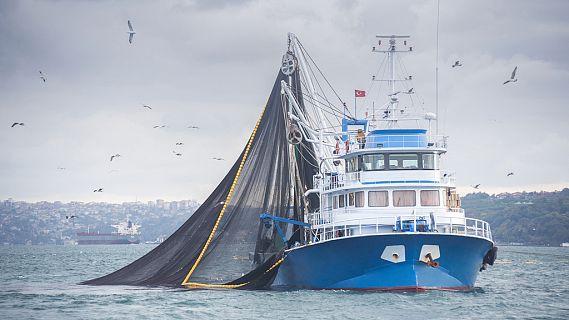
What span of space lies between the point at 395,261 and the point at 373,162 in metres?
5.55

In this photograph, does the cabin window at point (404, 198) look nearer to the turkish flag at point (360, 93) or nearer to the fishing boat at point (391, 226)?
the fishing boat at point (391, 226)

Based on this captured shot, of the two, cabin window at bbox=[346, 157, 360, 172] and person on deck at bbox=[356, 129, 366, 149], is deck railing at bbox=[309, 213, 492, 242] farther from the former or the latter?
person on deck at bbox=[356, 129, 366, 149]

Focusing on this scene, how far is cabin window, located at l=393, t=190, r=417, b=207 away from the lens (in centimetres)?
4575

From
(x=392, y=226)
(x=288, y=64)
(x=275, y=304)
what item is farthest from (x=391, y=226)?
(x=288, y=64)

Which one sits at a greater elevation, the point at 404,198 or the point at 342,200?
the point at 342,200

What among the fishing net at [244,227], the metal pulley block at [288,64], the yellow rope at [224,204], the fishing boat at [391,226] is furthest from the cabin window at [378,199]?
the metal pulley block at [288,64]

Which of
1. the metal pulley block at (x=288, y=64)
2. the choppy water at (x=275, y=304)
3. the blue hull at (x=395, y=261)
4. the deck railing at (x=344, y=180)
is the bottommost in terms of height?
the choppy water at (x=275, y=304)

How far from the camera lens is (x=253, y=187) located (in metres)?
52.9

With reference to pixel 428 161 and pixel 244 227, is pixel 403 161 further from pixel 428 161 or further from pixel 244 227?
pixel 244 227

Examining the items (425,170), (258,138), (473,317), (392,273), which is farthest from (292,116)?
(473,317)

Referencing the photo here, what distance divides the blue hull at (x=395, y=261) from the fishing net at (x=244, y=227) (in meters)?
5.69

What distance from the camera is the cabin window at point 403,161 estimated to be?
46312 millimetres

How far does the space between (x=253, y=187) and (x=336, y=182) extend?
5.91 metres

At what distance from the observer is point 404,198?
45.8 metres
